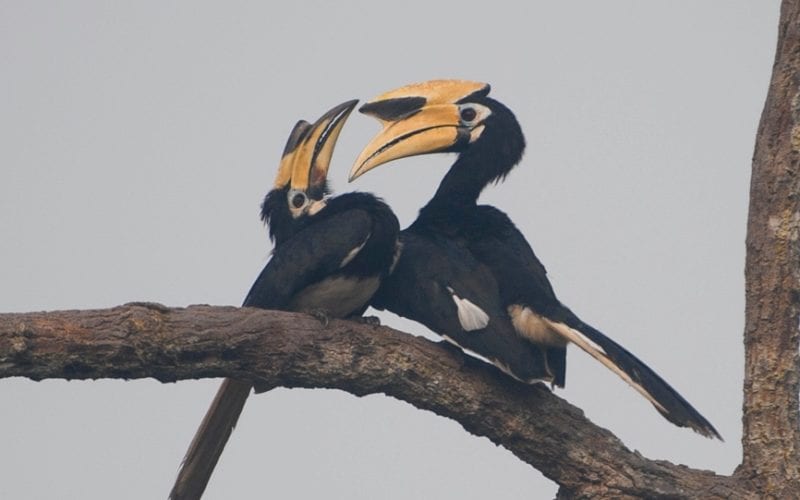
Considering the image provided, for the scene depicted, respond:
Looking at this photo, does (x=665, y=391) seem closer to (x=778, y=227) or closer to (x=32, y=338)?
(x=778, y=227)

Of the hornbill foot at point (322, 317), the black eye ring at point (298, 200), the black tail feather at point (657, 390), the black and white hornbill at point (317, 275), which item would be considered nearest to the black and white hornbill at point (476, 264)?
the black tail feather at point (657, 390)

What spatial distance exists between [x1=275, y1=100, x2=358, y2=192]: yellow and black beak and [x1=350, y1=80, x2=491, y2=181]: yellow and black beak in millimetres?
157

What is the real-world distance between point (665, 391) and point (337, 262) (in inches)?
54.6

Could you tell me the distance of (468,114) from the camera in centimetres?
585

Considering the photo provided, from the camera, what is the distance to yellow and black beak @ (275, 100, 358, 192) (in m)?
5.50

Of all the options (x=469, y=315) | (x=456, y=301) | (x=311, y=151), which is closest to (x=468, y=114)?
(x=311, y=151)

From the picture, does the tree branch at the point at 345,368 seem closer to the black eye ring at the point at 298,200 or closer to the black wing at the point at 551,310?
the black wing at the point at 551,310

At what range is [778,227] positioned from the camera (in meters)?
A: 4.53

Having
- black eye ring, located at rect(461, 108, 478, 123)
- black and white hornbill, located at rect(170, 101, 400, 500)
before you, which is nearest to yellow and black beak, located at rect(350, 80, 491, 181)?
black eye ring, located at rect(461, 108, 478, 123)

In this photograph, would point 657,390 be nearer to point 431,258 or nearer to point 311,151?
point 431,258

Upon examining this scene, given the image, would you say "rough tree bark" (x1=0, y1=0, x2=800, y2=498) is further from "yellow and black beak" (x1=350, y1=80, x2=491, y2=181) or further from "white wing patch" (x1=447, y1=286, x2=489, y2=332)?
"yellow and black beak" (x1=350, y1=80, x2=491, y2=181)

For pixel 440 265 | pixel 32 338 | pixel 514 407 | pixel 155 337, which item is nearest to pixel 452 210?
pixel 440 265

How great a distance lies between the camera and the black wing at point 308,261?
500cm

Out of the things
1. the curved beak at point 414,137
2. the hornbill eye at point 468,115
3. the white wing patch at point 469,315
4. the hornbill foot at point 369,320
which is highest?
the hornbill eye at point 468,115
